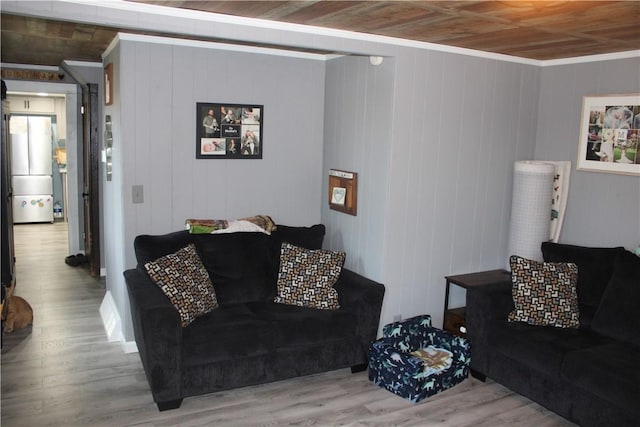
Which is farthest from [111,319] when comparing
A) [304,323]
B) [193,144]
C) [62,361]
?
[304,323]

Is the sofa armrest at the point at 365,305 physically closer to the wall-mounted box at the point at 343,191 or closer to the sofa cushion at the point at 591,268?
the wall-mounted box at the point at 343,191

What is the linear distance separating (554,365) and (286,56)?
2880 mm

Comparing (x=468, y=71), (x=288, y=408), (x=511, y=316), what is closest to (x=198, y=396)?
(x=288, y=408)

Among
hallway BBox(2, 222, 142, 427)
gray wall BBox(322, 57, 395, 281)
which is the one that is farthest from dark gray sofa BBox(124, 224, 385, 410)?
hallway BBox(2, 222, 142, 427)

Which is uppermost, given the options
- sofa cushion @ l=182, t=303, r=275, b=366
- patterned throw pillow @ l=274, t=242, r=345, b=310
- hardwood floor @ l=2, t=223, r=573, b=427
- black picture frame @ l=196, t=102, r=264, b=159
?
black picture frame @ l=196, t=102, r=264, b=159

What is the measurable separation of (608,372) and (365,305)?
1441mm

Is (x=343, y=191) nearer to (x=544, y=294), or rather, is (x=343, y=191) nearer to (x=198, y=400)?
(x=544, y=294)

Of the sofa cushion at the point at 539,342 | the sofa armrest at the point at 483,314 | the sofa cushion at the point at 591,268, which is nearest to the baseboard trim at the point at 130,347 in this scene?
the sofa armrest at the point at 483,314

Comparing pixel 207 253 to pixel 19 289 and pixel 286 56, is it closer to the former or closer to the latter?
pixel 286 56

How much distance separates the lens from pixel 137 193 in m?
3.94

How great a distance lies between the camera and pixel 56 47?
15.1 feet

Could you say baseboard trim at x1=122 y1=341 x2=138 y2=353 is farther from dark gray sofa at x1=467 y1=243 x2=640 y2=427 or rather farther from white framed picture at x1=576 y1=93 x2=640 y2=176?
white framed picture at x1=576 y1=93 x2=640 y2=176

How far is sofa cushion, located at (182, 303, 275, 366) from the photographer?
3236 mm

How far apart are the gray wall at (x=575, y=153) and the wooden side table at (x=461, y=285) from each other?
0.65 metres
